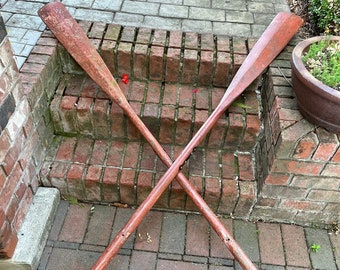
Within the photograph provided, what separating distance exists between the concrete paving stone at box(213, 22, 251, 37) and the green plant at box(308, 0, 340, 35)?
56 cm

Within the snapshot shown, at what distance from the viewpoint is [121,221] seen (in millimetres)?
2250

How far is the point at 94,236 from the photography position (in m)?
2.17

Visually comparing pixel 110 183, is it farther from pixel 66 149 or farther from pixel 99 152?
pixel 66 149

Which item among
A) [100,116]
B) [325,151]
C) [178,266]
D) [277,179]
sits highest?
[325,151]

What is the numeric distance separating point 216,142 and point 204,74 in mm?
443

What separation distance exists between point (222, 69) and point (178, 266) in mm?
1211

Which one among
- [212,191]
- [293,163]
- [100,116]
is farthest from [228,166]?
[100,116]

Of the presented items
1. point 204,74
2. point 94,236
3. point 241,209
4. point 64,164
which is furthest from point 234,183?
point 64,164

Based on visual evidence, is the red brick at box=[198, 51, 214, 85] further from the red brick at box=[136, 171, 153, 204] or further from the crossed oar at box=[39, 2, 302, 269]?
the red brick at box=[136, 171, 153, 204]

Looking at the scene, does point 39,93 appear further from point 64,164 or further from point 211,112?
point 211,112

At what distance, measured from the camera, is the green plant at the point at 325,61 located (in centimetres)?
175

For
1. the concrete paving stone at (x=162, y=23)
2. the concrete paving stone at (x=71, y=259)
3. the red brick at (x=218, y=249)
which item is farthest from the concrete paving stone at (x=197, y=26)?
the concrete paving stone at (x=71, y=259)

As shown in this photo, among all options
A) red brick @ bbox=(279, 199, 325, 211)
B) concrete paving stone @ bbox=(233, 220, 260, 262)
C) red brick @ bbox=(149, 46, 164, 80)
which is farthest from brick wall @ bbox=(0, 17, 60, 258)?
red brick @ bbox=(279, 199, 325, 211)

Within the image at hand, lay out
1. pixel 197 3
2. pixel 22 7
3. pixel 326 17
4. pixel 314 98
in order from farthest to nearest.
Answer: pixel 197 3 < pixel 326 17 < pixel 22 7 < pixel 314 98
